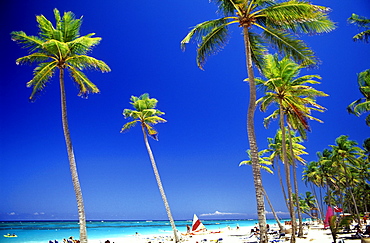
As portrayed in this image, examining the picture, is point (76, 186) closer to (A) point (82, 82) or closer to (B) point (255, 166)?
(A) point (82, 82)

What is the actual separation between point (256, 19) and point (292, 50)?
199 centimetres

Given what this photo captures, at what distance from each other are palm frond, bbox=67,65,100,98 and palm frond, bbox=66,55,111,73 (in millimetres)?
249

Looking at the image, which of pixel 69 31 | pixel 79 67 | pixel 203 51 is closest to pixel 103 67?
pixel 79 67

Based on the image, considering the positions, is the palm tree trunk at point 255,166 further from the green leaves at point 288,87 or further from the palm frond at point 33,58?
the palm frond at point 33,58

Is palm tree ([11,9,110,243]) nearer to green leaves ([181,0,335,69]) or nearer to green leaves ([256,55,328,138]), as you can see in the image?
green leaves ([181,0,335,69])

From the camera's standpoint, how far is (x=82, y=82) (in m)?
14.5

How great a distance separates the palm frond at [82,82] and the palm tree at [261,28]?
5.15m

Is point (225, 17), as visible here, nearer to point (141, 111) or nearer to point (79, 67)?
point (79, 67)

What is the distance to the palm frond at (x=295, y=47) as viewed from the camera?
12.0 meters

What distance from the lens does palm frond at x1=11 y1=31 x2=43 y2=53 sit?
1305cm

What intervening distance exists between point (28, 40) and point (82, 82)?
2931 mm

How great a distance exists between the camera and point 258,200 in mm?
10297

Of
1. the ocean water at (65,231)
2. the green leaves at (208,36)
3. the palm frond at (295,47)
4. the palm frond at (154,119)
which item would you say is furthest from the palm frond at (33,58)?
the ocean water at (65,231)

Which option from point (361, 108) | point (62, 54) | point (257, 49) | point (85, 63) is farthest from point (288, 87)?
point (62, 54)
